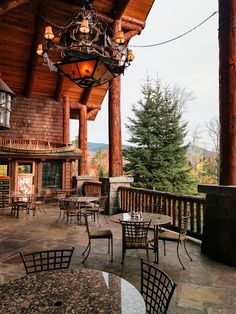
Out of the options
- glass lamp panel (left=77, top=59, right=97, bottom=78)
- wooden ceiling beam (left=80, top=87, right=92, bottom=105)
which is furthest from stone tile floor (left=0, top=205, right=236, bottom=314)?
wooden ceiling beam (left=80, top=87, right=92, bottom=105)

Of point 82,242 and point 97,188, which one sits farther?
point 97,188

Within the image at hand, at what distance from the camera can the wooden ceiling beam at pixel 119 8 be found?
9.02 m

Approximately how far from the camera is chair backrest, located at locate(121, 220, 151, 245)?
136 inches

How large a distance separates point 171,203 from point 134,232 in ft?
6.70

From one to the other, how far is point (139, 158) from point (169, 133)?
1994 millimetres

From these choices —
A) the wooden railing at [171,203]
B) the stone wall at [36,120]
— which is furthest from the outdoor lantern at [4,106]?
the stone wall at [36,120]

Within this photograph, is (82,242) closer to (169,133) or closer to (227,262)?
(227,262)

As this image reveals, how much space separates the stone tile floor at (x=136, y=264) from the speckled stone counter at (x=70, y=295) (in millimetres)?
1207

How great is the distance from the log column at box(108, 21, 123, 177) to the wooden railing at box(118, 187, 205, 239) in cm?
85

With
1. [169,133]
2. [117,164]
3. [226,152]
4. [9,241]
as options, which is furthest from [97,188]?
[226,152]

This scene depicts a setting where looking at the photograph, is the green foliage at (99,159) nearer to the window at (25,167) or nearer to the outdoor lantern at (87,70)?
the window at (25,167)

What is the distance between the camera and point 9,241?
16.0ft

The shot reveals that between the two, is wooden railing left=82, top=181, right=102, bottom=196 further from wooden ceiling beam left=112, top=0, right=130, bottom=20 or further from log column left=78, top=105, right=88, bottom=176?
wooden ceiling beam left=112, top=0, right=130, bottom=20

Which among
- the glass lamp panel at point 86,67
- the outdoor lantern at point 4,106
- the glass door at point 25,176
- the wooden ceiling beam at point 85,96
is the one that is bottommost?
the glass door at point 25,176
